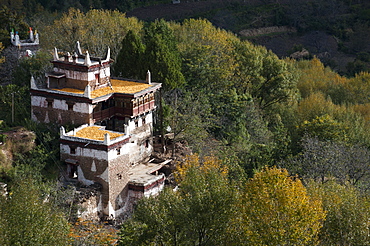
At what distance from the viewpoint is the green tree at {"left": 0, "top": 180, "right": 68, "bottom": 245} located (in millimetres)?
32562

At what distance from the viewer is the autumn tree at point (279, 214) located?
35.9m

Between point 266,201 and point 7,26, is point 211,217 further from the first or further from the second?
point 7,26

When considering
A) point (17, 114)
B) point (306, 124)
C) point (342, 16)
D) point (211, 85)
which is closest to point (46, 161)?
point (17, 114)

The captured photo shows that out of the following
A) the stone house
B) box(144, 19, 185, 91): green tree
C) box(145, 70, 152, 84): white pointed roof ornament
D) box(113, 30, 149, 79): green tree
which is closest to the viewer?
the stone house

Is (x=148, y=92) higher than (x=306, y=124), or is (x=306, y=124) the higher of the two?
(x=148, y=92)

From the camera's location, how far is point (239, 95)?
67750mm

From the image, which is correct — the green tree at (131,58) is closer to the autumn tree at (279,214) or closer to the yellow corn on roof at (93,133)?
the yellow corn on roof at (93,133)

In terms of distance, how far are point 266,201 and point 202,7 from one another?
9966 centimetres

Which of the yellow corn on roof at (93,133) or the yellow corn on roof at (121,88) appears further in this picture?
the yellow corn on roof at (121,88)

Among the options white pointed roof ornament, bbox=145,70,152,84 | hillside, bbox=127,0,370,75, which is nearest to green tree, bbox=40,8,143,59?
white pointed roof ornament, bbox=145,70,152,84

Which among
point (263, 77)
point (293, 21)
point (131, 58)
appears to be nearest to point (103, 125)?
point (131, 58)

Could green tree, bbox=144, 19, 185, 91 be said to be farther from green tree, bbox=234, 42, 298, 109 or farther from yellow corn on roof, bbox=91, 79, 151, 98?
green tree, bbox=234, 42, 298, 109

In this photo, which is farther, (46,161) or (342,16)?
(342,16)

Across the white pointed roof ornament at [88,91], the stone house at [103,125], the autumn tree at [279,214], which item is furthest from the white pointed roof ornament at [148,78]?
the autumn tree at [279,214]
